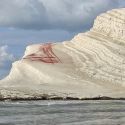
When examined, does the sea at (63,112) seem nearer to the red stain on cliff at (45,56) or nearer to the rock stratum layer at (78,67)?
the rock stratum layer at (78,67)

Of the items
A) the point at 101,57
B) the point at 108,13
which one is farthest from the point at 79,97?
the point at 108,13

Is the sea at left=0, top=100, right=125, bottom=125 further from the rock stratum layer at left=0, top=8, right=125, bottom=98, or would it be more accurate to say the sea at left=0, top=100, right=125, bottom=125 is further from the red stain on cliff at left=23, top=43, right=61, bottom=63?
the red stain on cliff at left=23, top=43, right=61, bottom=63

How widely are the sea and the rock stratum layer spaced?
526 centimetres

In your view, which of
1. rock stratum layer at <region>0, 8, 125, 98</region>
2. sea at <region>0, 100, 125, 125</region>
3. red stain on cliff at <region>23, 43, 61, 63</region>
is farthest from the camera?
red stain on cliff at <region>23, 43, 61, 63</region>

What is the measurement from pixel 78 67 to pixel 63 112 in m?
33.6

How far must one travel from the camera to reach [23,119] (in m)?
63.0

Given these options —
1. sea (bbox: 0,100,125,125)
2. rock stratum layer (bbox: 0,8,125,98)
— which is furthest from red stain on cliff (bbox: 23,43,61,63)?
sea (bbox: 0,100,125,125)

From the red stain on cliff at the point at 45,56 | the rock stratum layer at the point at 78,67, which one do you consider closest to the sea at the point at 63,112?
the rock stratum layer at the point at 78,67

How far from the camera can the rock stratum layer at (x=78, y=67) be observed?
9444cm

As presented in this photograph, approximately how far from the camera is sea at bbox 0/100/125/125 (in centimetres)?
6094

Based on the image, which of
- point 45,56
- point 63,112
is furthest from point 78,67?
point 63,112

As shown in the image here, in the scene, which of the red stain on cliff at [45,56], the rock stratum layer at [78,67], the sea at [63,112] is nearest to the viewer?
the sea at [63,112]

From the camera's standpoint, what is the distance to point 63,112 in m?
71.2

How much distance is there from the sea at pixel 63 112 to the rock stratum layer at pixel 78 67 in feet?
17.3
